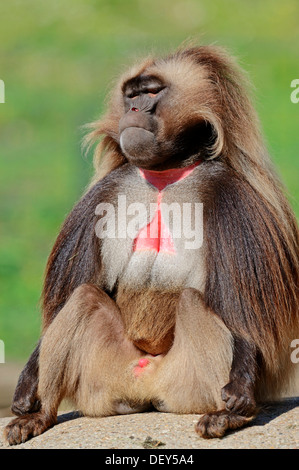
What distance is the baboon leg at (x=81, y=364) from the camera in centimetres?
583

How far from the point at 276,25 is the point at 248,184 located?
11.3 metres

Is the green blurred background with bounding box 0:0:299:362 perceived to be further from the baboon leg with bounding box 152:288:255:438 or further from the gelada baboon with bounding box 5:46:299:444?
the baboon leg with bounding box 152:288:255:438

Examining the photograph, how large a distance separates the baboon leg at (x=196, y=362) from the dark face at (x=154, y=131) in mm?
845

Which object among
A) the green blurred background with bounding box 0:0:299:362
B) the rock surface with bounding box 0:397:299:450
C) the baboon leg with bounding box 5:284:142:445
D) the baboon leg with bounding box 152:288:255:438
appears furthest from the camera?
the green blurred background with bounding box 0:0:299:362

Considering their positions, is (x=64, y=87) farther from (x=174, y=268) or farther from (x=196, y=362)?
(x=196, y=362)

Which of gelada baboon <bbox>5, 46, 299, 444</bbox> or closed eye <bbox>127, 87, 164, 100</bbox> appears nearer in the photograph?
gelada baboon <bbox>5, 46, 299, 444</bbox>

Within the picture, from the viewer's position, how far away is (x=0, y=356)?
9062mm

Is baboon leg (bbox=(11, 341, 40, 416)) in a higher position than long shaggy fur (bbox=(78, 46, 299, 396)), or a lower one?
lower

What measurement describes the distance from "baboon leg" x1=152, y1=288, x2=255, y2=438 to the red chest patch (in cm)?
39

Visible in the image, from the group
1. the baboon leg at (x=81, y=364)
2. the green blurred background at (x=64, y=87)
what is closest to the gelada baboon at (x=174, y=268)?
the baboon leg at (x=81, y=364)

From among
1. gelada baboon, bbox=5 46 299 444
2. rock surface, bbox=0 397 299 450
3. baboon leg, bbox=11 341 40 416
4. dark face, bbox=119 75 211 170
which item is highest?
dark face, bbox=119 75 211 170

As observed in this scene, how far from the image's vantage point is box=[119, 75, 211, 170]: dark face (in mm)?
5840

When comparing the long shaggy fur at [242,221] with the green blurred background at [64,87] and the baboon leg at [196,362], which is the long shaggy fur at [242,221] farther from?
the green blurred background at [64,87]

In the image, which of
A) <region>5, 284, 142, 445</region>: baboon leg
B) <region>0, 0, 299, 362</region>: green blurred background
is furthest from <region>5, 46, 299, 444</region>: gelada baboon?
<region>0, 0, 299, 362</region>: green blurred background
